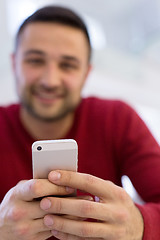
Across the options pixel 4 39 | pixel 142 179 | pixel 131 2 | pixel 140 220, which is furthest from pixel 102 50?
→ pixel 140 220

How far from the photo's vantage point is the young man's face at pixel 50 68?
0.82 m

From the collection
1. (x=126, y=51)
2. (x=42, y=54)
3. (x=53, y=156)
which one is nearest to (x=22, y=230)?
(x=53, y=156)

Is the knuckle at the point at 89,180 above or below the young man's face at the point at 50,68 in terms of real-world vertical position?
below

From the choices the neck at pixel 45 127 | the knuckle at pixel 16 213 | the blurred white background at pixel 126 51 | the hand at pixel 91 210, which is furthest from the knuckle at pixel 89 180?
the blurred white background at pixel 126 51

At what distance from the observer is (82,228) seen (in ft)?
1.50

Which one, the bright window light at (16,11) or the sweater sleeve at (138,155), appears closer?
the sweater sleeve at (138,155)

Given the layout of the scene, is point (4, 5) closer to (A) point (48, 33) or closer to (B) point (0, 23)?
(B) point (0, 23)

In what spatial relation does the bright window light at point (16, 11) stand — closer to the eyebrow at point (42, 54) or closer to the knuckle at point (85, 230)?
the eyebrow at point (42, 54)

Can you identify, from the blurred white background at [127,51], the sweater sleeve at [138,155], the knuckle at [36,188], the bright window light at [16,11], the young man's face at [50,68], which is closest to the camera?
the knuckle at [36,188]

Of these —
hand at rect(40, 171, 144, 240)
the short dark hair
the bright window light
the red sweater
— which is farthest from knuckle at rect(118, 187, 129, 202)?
the bright window light

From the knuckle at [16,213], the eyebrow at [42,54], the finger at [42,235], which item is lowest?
the finger at [42,235]

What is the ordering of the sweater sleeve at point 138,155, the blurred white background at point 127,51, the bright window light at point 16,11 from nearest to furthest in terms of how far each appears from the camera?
the sweater sleeve at point 138,155 → the bright window light at point 16,11 → the blurred white background at point 127,51

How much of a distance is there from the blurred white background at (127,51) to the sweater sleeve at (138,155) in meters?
1.28

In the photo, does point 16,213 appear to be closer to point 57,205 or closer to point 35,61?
point 57,205
